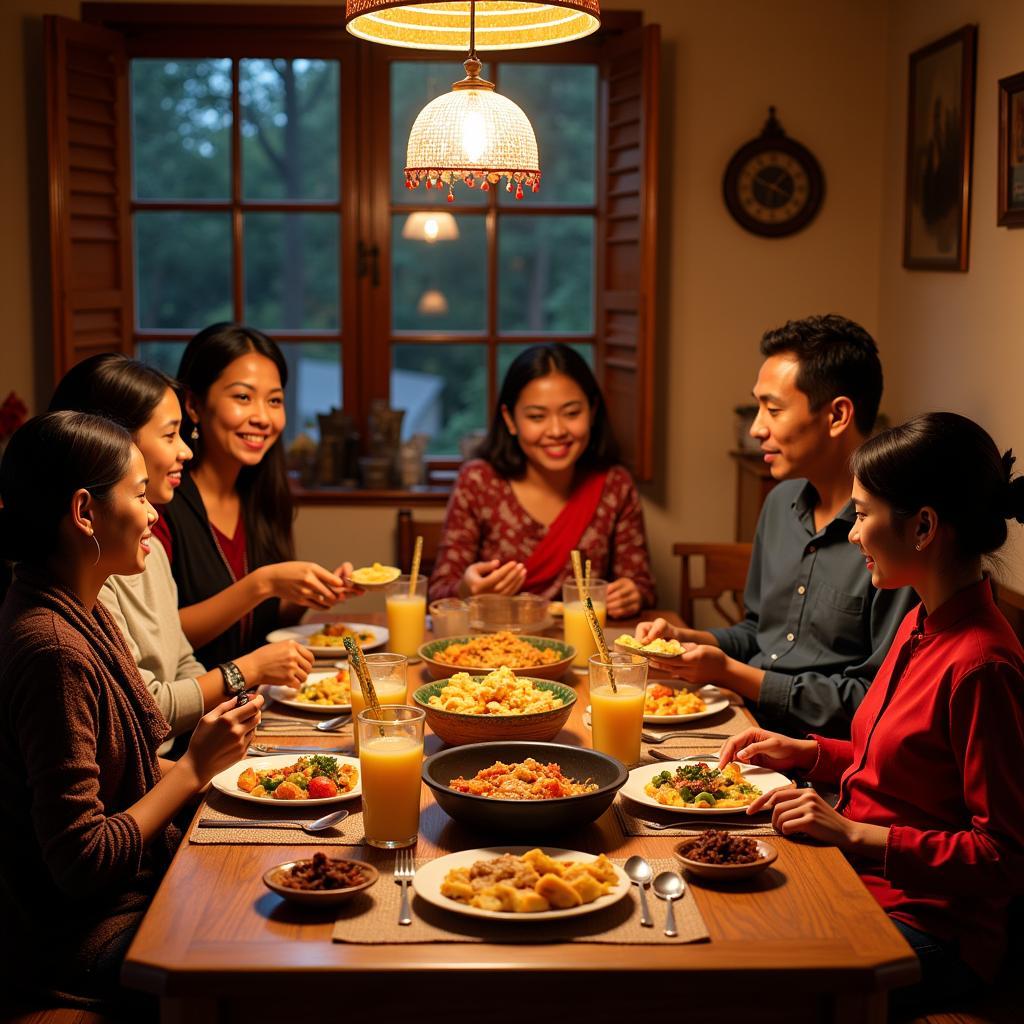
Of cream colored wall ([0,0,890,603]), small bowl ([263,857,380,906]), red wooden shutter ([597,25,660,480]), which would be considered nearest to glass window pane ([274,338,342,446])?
cream colored wall ([0,0,890,603])

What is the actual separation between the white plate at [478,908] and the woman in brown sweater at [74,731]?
1.40 ft

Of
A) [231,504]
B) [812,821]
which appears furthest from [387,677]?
[231,504]

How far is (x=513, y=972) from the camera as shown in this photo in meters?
1.35

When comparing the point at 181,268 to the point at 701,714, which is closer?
the point at 701,714

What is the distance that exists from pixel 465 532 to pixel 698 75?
187 cm

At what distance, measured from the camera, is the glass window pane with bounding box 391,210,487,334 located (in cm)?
457

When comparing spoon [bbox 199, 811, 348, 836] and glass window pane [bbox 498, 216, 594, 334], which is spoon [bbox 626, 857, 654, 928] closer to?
spoon [bbox 199, 811, 348, 836]

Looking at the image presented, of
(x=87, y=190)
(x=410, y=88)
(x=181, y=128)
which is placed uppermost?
(x=410, y=88)

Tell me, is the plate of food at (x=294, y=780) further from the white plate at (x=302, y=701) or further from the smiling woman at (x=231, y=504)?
the smiling woman at (x=231, y=504)

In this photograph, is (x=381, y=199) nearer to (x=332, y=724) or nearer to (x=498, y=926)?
(x=332, y=724)

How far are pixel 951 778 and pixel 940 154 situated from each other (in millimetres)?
2496

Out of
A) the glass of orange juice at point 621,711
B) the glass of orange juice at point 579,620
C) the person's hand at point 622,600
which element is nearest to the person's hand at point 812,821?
the glass of orange juice at point 621,711

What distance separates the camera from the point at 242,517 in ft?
10.5

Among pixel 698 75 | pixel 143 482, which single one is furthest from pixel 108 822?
pixel 698 75
